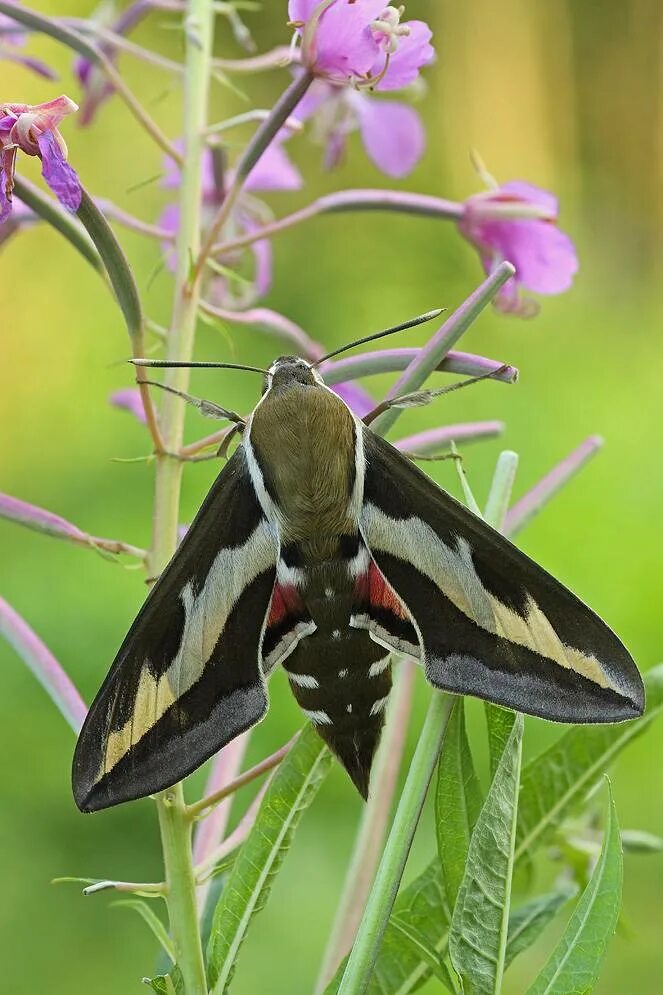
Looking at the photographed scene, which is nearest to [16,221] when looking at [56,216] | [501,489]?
[56,216]

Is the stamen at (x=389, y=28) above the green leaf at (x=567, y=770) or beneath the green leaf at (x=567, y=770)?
above

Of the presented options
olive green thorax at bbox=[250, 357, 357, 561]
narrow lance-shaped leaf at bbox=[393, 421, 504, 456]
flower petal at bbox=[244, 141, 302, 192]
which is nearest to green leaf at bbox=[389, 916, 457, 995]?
olive green thorax at bbox=[250, 357, 357, 561]

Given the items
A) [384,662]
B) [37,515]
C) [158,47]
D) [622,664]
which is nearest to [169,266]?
[37,515]

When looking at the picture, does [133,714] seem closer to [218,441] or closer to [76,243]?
[218,441]

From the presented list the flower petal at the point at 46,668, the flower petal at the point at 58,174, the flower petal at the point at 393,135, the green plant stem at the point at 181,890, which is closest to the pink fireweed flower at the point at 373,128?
the flower petal at the point at 393,135

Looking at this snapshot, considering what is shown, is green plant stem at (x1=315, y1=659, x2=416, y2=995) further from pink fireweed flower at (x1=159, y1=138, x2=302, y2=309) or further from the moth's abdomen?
pink fireweed flower at (x1=159, y1=138, x2=302, y2=309)

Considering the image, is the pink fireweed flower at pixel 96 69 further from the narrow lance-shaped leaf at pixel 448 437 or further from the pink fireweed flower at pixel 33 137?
the narrow lance-shaped leaf at pixel 448 437
